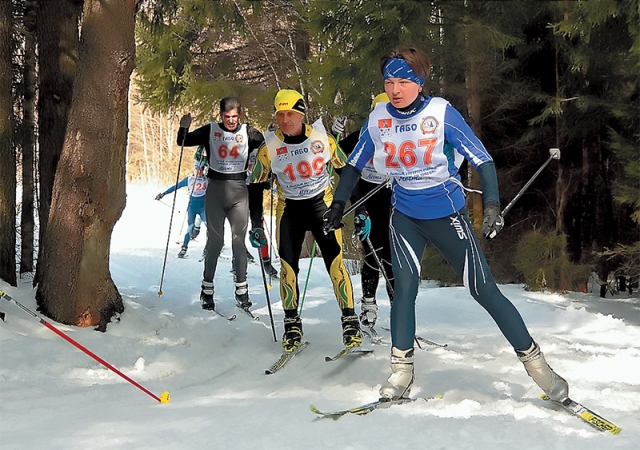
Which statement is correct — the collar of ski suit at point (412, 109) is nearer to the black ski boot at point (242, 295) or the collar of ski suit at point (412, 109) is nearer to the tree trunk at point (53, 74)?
the black ski boot at point (242, 295)

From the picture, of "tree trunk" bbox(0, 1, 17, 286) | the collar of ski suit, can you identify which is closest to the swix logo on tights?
the collar of ski suit

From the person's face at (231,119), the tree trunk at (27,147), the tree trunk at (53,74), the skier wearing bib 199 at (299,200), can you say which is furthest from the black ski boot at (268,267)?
the tree trunk at (27,147)

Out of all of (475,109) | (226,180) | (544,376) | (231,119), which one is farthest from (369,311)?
(475,109)

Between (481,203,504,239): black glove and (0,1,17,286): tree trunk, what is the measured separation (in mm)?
4338

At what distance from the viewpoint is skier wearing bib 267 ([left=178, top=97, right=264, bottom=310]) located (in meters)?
6.39

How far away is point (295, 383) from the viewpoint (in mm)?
3971

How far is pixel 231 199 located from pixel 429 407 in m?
3.86

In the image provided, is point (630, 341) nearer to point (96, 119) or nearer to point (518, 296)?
point (518, 296)

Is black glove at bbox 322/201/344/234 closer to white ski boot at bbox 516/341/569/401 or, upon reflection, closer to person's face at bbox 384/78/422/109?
person's face at bbox 384/78/422/109

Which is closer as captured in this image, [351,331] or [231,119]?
[351,331]

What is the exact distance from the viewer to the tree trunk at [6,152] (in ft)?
18.0

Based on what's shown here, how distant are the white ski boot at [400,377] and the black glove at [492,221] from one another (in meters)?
0.76

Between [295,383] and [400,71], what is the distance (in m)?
2.00

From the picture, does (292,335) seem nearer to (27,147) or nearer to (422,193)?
(422,193)
